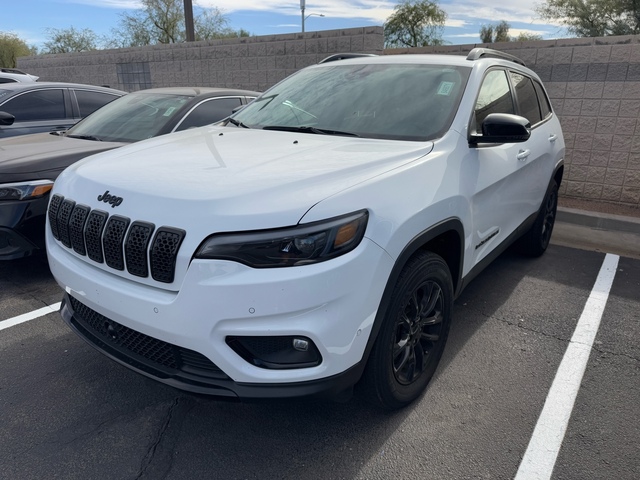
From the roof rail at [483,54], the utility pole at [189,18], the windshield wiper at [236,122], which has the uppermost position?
the utility pole at [189,18]

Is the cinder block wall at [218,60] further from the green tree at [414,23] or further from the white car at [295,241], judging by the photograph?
the green tree at [414,23]

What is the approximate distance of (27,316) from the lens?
12.1ft

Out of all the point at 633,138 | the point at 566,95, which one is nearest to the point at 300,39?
the point at 566,95

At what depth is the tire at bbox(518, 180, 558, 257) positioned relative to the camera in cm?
474

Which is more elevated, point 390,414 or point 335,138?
point 335,138

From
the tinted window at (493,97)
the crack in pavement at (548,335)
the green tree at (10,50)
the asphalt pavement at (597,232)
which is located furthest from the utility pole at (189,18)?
the green tree at (10,50)

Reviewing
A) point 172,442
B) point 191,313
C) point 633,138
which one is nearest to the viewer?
point 191,313

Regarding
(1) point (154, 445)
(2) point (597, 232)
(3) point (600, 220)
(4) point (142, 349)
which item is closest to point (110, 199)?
(4) point (142, 349)

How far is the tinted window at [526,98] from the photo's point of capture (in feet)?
13.4

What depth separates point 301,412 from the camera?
8.66 feet

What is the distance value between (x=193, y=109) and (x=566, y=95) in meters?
5.21

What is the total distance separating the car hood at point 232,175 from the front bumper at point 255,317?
0.75ft

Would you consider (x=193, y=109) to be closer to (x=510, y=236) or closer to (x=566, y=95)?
(x=510, y=236)

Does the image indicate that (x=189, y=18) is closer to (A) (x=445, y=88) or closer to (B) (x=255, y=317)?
(A) (x=445, y=88)
